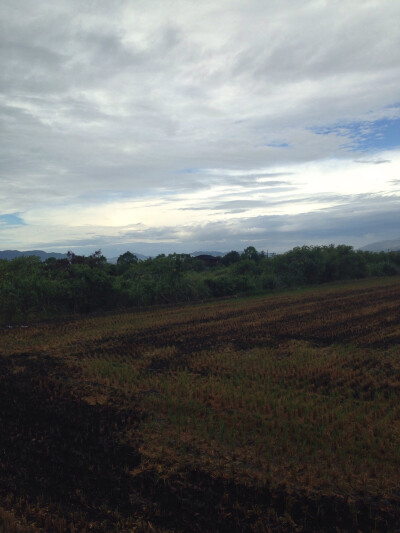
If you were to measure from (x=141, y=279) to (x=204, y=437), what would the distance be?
21288 millimetres

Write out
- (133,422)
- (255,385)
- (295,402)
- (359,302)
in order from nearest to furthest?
(133,422) < (295,402) < (255,385) < (359,302)

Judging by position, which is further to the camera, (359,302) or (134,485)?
(359,302)

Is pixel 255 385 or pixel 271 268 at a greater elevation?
pixel 271 268

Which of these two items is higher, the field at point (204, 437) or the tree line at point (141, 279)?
the tree line at point (141, 279)

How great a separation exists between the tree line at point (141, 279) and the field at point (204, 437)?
8.98 metres

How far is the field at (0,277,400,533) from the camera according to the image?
4223mm

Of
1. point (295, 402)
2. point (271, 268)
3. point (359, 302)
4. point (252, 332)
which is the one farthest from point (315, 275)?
point (295, 402)

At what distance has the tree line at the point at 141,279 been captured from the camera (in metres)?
21.1

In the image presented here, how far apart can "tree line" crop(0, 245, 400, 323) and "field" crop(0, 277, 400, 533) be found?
29.5ft

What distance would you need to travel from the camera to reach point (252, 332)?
47.7 feet

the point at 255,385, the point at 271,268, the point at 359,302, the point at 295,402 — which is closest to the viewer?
the point at 295,402

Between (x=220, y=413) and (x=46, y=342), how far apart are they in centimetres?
942

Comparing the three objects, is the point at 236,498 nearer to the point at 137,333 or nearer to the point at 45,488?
the point at 45,488

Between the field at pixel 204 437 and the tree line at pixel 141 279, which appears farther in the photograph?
the tree line at pixel 141 279
